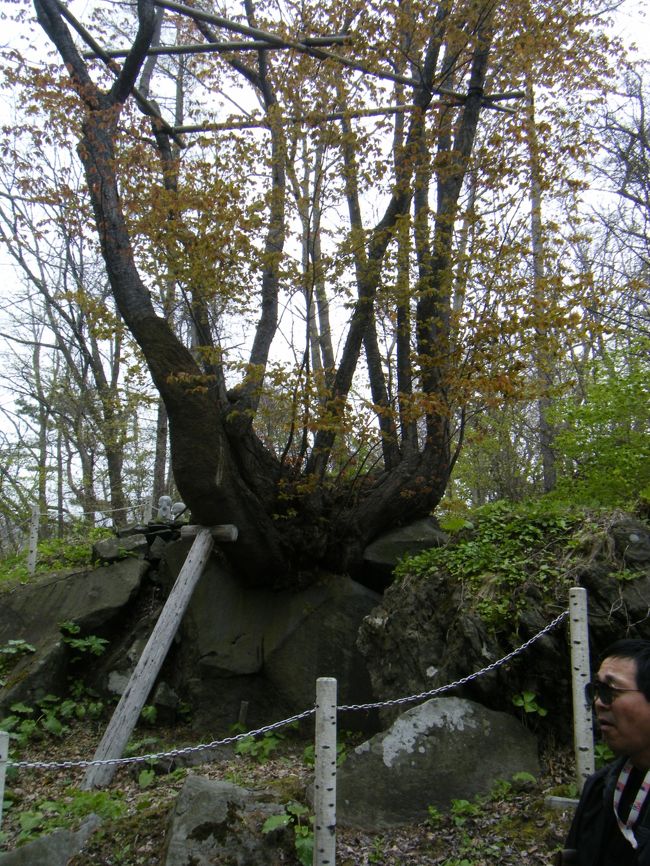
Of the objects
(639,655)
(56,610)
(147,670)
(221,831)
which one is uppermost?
(639,655)

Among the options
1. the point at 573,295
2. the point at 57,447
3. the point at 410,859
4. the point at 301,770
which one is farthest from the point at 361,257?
the point at 57,447

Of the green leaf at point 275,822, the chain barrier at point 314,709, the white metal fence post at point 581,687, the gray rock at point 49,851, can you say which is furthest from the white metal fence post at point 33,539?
the white metal fence post at point 581,687

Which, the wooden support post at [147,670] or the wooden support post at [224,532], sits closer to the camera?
the wooden support post at [147,670]

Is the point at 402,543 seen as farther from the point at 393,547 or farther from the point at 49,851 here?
the point at 49,851

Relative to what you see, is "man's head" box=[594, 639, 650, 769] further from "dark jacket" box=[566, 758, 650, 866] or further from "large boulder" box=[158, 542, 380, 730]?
"large boulder" box=[158, 542, 380, 730]

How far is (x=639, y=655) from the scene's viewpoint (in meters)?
2.02

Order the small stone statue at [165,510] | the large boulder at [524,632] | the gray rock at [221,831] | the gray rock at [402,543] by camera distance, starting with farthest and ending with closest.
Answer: the small stone statue at [165,510], the gray rock at [402,543], the large boulder at [524,632], the gray rock at [221,831]

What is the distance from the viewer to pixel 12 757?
711cm

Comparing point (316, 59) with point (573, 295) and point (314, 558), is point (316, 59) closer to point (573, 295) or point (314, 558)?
point (573, 295)

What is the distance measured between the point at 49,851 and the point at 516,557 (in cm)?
441

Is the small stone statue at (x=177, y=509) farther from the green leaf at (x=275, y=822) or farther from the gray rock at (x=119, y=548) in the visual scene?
the green leaf at (x=275, y=822)

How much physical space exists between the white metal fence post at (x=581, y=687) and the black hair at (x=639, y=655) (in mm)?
2870

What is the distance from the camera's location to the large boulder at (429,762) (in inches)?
188

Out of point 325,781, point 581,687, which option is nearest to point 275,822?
point 325,781
